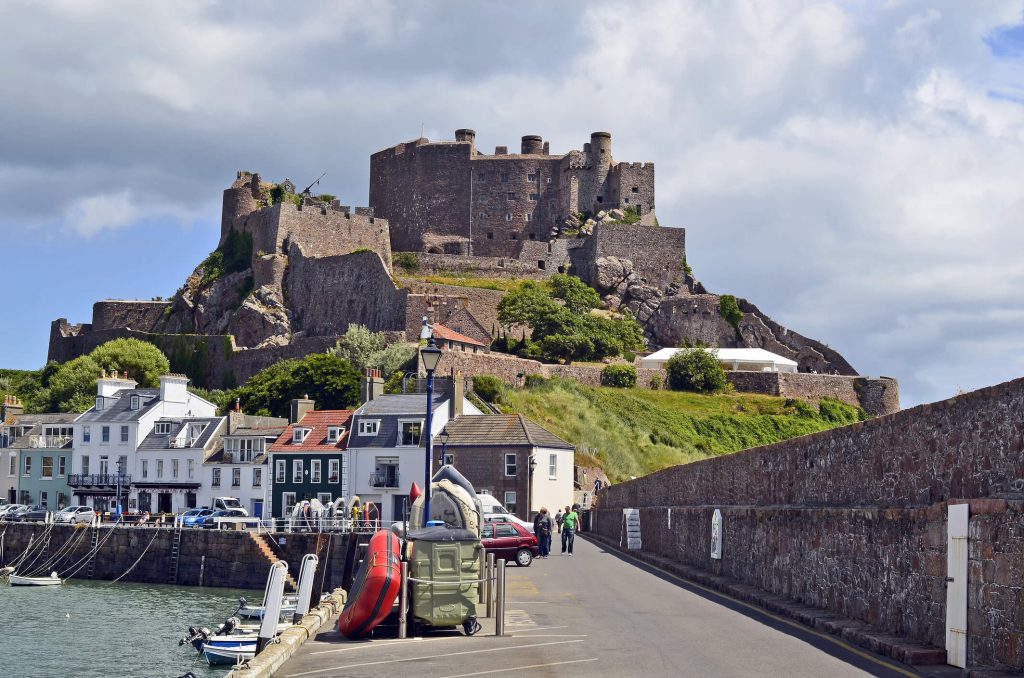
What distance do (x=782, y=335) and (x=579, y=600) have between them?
7845 cm

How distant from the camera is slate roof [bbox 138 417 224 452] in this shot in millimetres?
60256

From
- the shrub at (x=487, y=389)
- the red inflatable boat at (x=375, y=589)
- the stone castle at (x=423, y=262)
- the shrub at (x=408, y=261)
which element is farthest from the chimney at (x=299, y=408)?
the red inflatable boat at (x=375, y=589)

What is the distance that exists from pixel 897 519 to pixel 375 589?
660cm

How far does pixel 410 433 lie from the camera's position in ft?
176

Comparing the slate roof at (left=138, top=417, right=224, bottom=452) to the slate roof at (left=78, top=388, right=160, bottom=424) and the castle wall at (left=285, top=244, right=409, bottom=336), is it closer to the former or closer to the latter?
the slate roof at (left=78, top=388, right=160, bottom=424)

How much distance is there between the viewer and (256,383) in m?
73.8

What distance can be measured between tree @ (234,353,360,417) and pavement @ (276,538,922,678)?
47784 mm

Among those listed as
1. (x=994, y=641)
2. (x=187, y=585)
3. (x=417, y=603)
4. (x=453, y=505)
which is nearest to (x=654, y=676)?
(x=994, y=641)

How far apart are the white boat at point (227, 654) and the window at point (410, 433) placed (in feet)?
82.8

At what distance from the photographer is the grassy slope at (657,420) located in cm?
6806

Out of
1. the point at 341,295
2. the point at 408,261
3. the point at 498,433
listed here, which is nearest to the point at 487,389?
the point at 498,433

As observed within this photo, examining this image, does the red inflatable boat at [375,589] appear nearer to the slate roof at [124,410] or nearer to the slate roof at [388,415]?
the slate roof at [388,415]

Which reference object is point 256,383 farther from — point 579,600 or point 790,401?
point 579,600

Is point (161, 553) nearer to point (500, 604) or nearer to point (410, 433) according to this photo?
point (410, 433)
